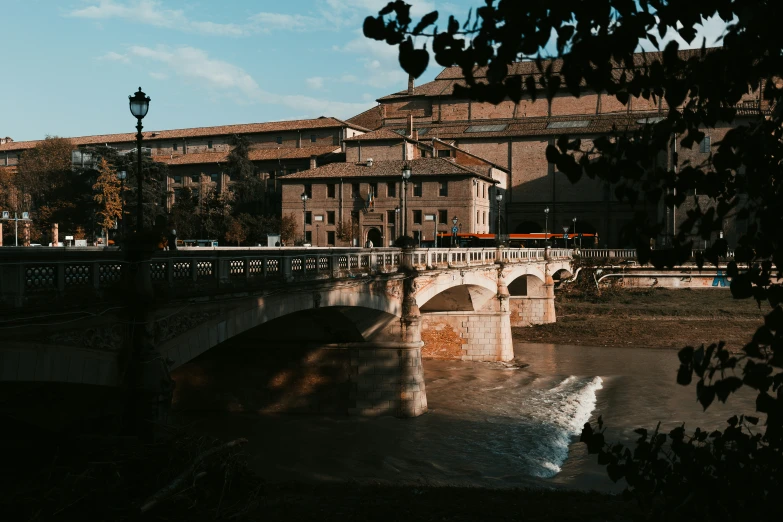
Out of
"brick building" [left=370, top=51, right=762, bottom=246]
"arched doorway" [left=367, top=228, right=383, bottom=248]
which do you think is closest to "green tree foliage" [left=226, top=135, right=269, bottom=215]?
"arched doorway" [left=367, top=228, right=383, bottom=248]

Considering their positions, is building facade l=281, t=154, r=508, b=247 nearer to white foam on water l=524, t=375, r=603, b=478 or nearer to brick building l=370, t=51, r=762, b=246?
brick building l=370, t=51, r=762, b=246

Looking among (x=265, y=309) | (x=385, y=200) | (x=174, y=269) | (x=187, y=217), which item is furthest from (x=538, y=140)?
(x=174, y=269)

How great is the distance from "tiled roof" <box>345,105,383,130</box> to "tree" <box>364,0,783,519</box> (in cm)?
9487

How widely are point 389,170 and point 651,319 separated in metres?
31.1

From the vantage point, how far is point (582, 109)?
8769cm

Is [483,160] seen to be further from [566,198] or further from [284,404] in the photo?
[284,404]

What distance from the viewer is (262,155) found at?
298 ft

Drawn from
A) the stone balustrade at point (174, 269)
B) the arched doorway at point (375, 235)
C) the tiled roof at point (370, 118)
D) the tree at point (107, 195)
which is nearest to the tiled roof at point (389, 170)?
the arched doorway at point (375, 235)

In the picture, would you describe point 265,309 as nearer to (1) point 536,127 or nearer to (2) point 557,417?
(2) point 557,417

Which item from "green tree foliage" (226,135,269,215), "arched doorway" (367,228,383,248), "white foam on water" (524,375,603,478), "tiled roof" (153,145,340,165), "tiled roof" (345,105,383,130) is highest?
"tiled roof" (345,105,383,130)

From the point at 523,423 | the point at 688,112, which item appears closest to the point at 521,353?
the point at 523,423

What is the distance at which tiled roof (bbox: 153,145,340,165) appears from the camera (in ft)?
287

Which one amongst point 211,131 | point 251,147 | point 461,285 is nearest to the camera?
point 461,285

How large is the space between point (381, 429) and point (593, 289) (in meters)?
39.8
